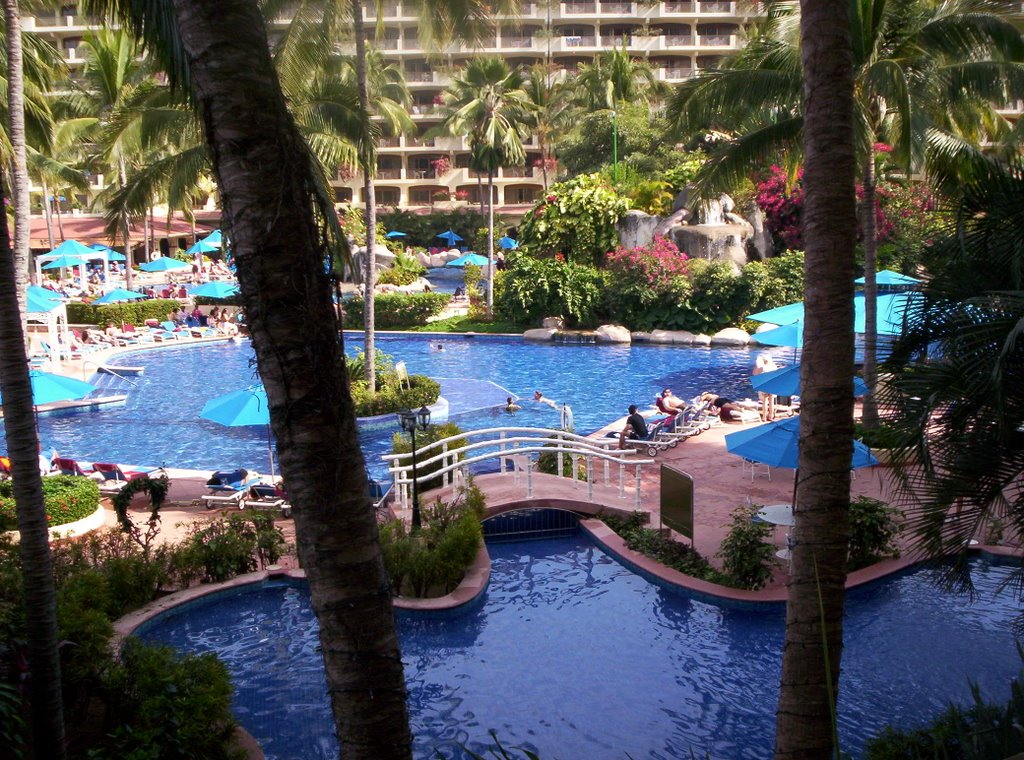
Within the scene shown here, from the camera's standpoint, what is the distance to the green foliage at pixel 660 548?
428 inches

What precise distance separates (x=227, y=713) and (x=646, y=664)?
4.22 meters

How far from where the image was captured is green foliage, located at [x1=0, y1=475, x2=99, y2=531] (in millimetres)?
12414

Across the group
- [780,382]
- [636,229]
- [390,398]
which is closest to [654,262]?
[636,229]

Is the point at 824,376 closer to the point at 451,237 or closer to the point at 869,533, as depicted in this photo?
the point at 869,533

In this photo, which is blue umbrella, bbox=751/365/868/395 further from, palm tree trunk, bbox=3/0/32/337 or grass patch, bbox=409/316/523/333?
grass patch, bbox=409/316/523/333

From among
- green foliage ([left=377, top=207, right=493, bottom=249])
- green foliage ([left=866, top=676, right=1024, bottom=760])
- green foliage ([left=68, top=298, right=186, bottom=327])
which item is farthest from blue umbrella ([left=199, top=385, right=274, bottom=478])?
green foliage ([left=377, top=207, right=493, bottom=249])

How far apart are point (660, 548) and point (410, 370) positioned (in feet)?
55.0

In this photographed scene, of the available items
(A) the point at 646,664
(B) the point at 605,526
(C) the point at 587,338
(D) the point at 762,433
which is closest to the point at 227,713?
(A) the point at 646,664

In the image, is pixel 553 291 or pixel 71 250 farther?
pixel 71 250

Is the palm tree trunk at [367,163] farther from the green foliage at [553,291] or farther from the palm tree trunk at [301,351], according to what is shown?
the palm tree trunk at [301,351]

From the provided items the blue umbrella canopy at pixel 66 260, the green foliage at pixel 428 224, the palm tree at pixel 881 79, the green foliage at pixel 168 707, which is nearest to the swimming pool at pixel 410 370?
the palm tree at pixel 881 79

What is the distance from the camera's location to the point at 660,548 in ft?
37.9

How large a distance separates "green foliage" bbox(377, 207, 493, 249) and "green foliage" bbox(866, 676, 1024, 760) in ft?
169

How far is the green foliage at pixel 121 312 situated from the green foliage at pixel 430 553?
2603 centimetres
